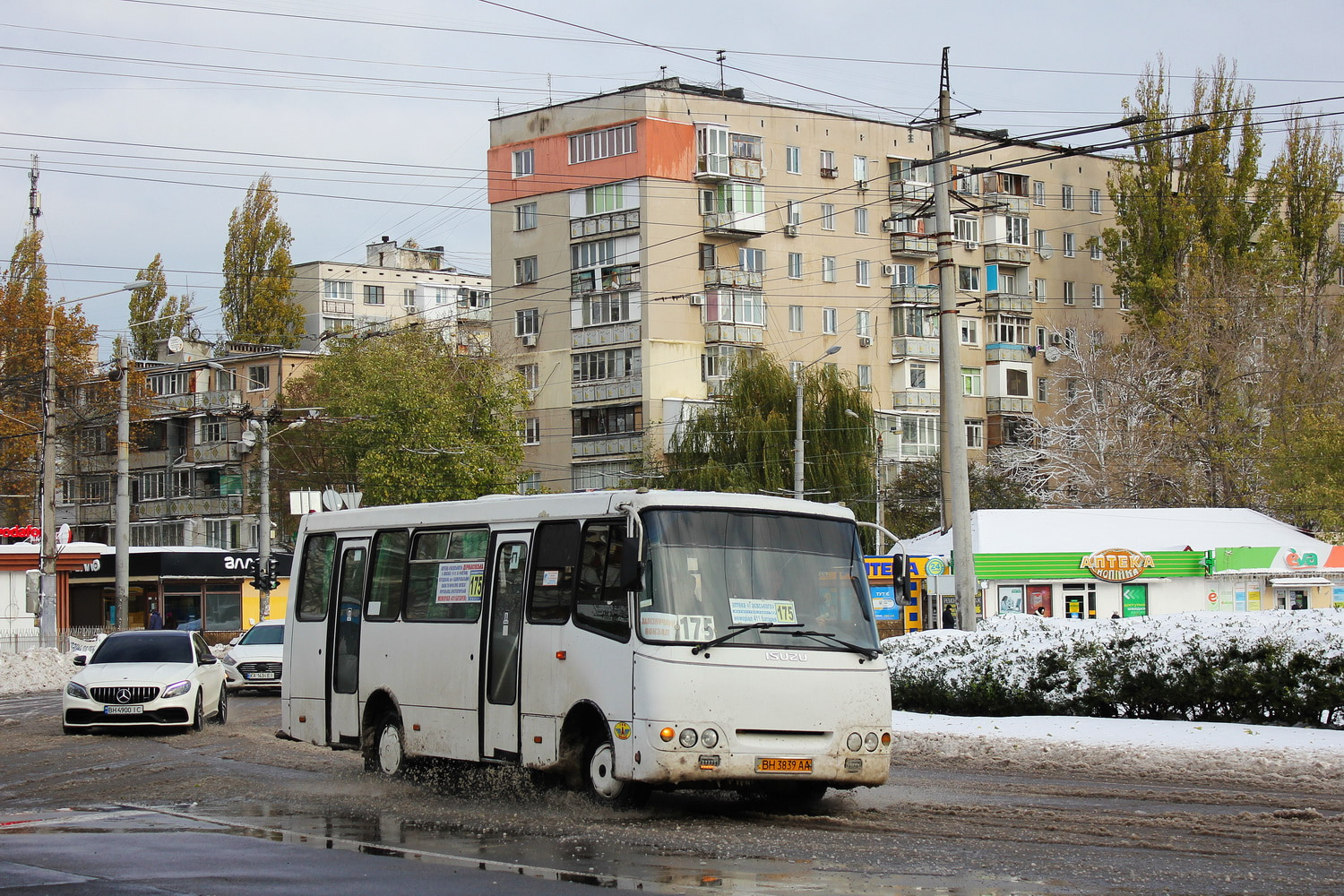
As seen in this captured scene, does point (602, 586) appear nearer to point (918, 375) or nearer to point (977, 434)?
point (918, 375)

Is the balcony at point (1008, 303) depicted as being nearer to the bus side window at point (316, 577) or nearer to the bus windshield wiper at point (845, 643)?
the bus side window at point (316, 577)

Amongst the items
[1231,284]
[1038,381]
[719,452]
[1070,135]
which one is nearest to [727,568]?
[1070,135]

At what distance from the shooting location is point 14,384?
64688 mm

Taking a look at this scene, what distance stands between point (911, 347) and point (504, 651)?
224ft

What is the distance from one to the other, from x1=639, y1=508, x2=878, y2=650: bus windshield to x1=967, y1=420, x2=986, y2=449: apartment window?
2817 inches

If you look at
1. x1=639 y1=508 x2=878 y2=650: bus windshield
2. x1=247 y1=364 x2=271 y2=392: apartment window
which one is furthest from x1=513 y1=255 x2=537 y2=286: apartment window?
x1=639 y1=508 x2=878 y2=650: bus windshield

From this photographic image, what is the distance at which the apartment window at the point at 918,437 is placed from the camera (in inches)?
3046

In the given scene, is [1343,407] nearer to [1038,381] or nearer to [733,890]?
[1038,381]

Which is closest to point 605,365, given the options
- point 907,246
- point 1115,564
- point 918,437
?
point 918,437

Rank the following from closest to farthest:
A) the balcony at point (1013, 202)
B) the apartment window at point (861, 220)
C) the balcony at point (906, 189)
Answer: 1. the balcony at point (906, 189)
2. the apartment window at point (861, 220)
3. the balcony at point (1013, 202)

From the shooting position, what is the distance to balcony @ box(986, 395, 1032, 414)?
8394 centimetres

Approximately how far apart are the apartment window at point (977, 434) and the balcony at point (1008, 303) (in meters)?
6.10

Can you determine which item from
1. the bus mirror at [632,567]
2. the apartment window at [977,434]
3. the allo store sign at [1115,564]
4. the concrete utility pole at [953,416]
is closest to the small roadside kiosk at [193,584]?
the allo store sign at [1115,564]

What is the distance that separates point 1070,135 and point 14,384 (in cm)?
5576
